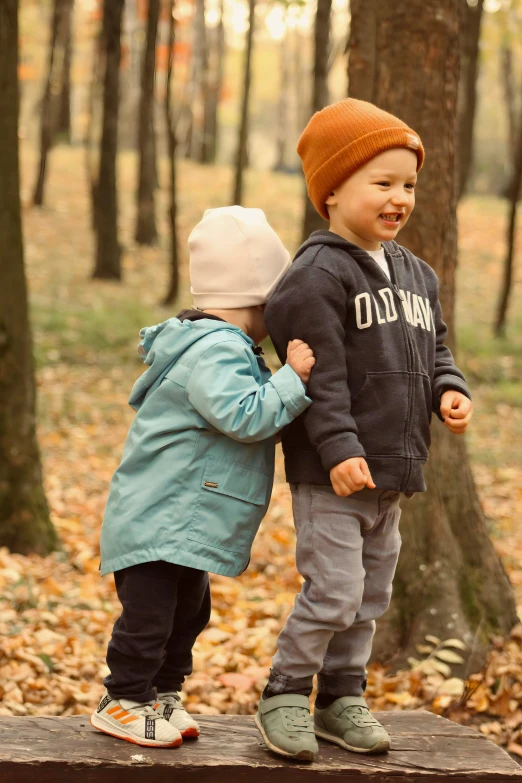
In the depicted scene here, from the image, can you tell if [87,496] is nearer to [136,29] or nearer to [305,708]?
[305,708]

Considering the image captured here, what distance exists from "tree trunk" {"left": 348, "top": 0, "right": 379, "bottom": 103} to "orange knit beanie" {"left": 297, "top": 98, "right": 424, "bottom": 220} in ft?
6.14

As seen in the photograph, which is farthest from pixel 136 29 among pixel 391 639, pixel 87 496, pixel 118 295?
pixel 391 639

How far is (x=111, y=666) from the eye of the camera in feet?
9.86

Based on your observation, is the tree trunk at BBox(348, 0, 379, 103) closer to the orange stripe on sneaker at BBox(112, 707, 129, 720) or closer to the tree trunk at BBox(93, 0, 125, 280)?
the orange stripe on sneaker at BBox(112, 707, 129, 720)

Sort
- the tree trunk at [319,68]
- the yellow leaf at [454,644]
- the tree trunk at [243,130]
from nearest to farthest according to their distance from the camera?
the yellow leaf at [454,644]
the tree trunk at [319,68]
the tree trunk at [243,130]

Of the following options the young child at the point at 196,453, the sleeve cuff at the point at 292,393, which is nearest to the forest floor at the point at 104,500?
the young child at the point at 196,453

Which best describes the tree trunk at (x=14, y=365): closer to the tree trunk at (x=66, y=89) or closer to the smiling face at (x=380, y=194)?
the smiling face at (x=380, y=194)

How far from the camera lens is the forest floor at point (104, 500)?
4.45 meters

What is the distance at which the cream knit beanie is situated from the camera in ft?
9.79

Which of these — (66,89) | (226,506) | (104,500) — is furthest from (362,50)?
(66,89)

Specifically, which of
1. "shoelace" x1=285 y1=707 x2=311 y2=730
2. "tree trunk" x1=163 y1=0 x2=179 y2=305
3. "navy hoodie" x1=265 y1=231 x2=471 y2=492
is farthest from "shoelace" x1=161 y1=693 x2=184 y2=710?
"tree trunk" x1=163 y1=0 x2=179 y2=305

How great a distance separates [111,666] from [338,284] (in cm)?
146

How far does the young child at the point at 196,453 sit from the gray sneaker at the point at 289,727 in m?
0.31

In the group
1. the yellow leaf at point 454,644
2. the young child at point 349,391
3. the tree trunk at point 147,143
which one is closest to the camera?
the young child at point 349,391
